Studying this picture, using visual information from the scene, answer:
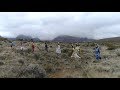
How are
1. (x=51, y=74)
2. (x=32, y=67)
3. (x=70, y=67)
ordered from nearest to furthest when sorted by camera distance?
(x=32, y=67)
(x=51, y=74)
(x=70, y=67)

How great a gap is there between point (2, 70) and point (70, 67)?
456 centimetres
